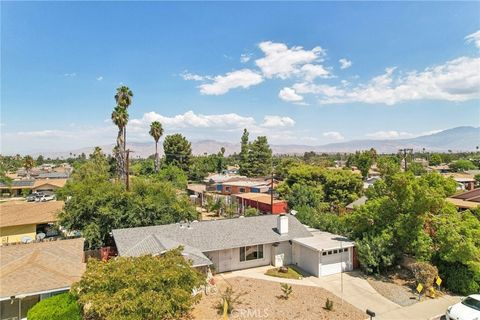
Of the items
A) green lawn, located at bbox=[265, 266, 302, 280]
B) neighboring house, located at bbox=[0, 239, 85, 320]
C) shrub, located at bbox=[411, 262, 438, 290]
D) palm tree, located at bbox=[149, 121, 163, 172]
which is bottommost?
green lawn, located at bbox=[265, 266, 302, 280]

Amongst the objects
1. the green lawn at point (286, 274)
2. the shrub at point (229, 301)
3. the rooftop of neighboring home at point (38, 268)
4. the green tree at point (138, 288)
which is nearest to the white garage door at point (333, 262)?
the green lawn at point (286, 274)

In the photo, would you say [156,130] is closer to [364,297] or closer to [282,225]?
[282,225]

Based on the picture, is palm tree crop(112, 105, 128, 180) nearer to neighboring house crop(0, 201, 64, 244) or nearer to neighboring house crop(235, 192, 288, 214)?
neighboring house crop(0, 201, 64, 244)

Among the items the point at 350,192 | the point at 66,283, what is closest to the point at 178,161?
the point at 350,192

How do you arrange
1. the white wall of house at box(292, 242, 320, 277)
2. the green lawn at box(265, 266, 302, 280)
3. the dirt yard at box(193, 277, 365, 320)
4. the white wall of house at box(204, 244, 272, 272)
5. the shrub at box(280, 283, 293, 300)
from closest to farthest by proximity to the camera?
the dirt yard at box(193, 277, 365, 320)
the shrub at box(280, 283, 293, 300)
the green lawn at box(265, 266, 302, 280)
the white wall of house at box(292, 242, 320, 277)
the white wall of house at box(204, 244, 272, 272)

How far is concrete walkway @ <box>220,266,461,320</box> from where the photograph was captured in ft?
53.7

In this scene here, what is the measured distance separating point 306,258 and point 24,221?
26.8 metres

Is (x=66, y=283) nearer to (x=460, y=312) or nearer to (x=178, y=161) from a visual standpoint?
(x=460, y=312)

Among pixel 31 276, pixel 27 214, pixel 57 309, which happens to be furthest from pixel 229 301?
pixel 27 214

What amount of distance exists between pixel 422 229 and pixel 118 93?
41714mm

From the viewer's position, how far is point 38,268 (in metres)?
15.8

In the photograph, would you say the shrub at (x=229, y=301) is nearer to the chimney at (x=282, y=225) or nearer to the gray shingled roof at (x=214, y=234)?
the gray shingled roof at (x=214, y=234)

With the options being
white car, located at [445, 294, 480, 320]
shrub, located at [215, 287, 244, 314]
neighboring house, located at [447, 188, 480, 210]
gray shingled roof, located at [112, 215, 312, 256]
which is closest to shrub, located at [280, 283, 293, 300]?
shrub, located at [215, 287, 244, 314]

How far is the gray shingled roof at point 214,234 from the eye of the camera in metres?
21.4
